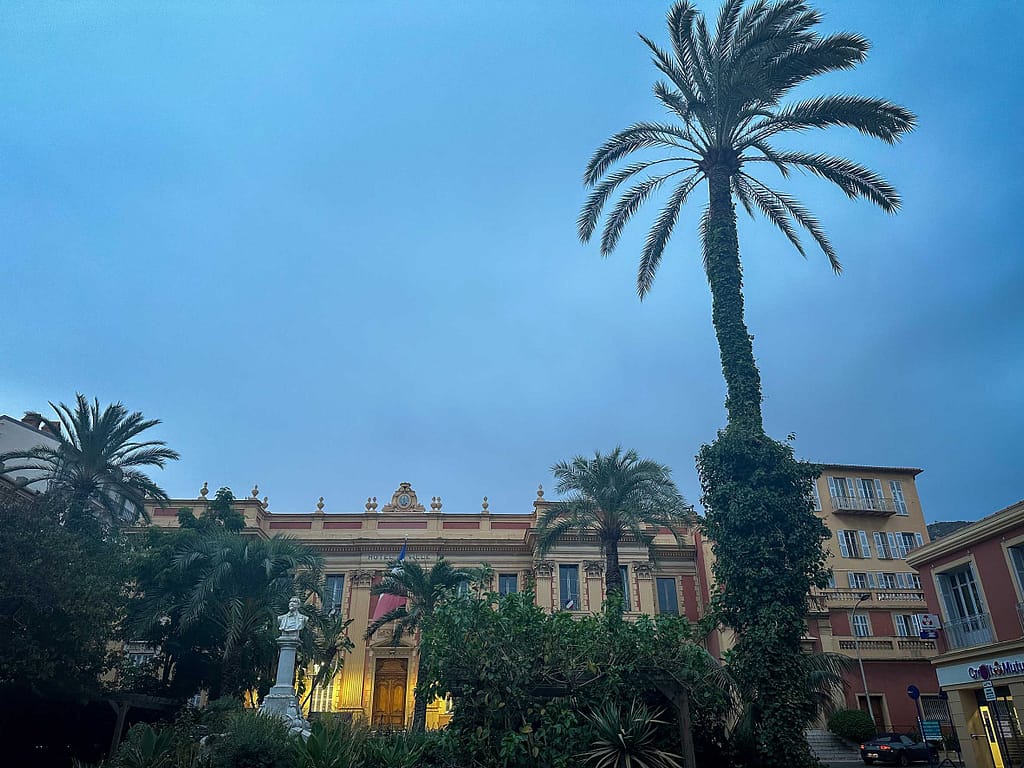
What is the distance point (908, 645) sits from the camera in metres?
31.4

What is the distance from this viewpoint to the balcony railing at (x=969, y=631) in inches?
807

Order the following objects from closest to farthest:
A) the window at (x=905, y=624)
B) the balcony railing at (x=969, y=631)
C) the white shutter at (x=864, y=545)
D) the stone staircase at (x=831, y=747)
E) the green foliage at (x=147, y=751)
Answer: the green foliage at (x=147, y=751), the balcony railing at (x=969, y=631), the stone staircase at (x=831, y=747), the window at (x=905, y=624), the white shutter at (x=864, y=545)

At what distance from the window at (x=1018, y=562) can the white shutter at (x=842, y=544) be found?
15.9 m

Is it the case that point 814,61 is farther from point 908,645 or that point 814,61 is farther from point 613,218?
point 908,645

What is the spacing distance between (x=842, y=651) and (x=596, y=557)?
12.0 m

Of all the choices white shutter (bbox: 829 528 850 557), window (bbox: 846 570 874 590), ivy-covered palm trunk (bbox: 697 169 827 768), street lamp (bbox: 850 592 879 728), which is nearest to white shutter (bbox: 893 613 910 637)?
window (bbox: 846 570 874 590)

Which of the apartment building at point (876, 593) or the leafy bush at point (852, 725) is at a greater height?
the apartment building at point (876, 593)

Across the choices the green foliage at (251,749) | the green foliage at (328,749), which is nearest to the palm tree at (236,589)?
the green foliage at (251,749)

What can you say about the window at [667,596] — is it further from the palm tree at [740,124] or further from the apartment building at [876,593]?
the palm tree at [740,124]

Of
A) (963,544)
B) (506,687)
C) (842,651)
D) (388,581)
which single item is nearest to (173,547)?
(388,581)

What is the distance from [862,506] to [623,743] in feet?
96.2

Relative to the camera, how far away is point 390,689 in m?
32.2

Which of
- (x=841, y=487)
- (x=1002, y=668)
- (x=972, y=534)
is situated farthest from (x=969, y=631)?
(x=841, y=487)

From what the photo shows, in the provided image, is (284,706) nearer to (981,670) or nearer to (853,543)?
(981,670)
